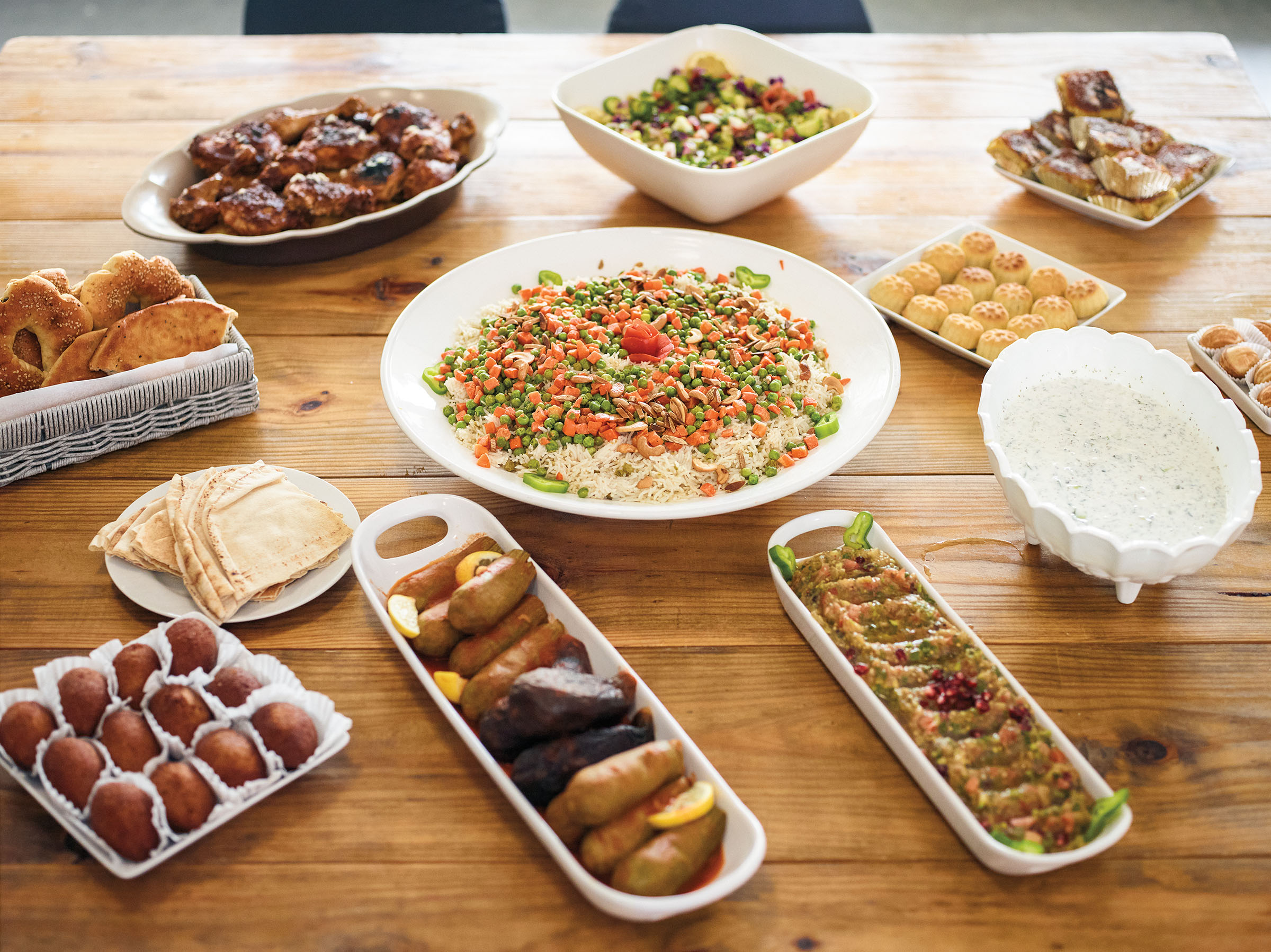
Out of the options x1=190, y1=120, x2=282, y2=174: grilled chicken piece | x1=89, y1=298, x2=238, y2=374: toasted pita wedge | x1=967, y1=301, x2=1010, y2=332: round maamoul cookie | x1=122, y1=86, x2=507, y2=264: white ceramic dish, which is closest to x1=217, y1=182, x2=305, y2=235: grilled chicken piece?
x1=122, y1=86, x2=507, y2=264: white ceramic dish

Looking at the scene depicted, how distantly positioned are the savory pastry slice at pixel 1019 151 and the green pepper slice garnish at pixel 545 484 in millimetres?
2502

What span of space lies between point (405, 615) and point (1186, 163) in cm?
335

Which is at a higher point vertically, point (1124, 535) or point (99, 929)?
point (1124, 535)

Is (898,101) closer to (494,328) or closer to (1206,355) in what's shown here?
(1206,355)

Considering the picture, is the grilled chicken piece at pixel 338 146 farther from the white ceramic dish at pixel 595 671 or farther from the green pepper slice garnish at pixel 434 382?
the white ceramic dish at pixel 595 671

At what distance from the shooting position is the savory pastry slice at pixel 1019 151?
3.72 m

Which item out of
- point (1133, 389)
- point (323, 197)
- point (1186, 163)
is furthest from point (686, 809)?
point (1186, 163)

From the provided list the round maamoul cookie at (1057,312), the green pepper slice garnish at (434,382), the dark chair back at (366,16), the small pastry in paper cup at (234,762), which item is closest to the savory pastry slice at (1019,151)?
the round maamoul cookie at (1057,312)

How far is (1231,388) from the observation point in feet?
9.11

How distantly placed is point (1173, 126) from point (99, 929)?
4647mm

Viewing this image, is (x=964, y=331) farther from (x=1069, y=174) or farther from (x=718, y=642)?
(x=718, y=642)

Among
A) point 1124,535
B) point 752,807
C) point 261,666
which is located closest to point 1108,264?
point 1124,535

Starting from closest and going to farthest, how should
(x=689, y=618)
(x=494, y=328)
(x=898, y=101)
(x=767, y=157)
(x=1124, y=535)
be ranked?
(x=1124, y=535)
(x=689, y=618)
(x=494, y=328)
(x=767, y=157)
(x=898, y=101)

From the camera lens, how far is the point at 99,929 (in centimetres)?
169
